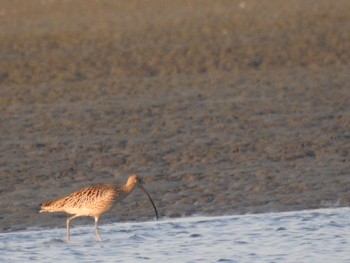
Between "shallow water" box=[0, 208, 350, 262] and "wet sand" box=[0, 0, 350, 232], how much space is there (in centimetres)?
32

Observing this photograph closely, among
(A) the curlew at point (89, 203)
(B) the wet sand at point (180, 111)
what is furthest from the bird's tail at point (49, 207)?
(B) the wet sand at point (180, 111)

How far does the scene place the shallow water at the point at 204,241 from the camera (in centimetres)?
887

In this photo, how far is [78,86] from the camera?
16.4 meters

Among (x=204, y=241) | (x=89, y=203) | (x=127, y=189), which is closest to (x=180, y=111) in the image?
(x=127, y=189)

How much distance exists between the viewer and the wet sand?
427 inches

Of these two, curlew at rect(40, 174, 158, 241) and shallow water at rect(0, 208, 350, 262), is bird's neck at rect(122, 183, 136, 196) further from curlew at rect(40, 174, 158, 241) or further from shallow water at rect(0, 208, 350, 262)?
shallow water at rect(0, 208, 350, 262)

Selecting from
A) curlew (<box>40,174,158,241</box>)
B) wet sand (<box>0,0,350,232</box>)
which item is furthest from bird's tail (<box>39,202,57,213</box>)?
wet sand (<box>0,0,350,232</box>)

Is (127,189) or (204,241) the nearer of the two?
(204,241)

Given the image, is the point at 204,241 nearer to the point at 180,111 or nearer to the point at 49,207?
the point at 49,207

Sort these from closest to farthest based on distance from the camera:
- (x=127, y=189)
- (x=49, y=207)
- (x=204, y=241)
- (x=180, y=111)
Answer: (x=204, y=241) < (x=49, y=207) < (x=127, y=189) < (x=180, y=111)

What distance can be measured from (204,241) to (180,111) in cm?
516

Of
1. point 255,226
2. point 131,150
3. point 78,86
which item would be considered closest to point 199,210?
point 255,226

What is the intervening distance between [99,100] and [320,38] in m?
5.84

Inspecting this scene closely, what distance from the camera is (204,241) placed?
9.29 meters
